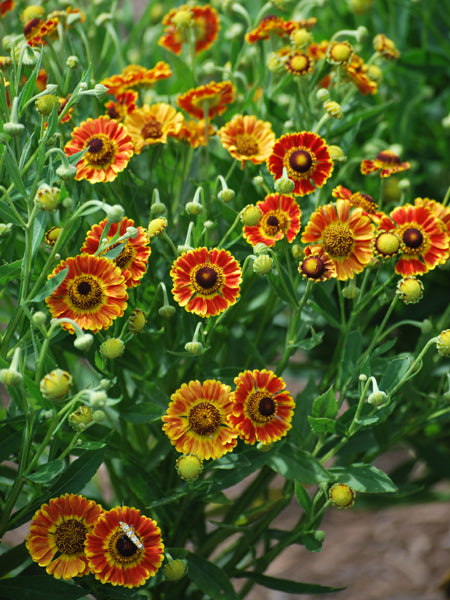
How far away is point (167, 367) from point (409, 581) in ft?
3.86

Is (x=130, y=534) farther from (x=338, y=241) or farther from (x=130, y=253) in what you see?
(x=338, y=241)

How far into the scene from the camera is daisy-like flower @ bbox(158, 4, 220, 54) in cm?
123

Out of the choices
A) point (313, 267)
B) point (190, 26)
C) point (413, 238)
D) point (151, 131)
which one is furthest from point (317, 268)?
point (190, 26)

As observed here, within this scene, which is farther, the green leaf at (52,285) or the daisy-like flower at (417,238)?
the daisy-like flower at (417,238)

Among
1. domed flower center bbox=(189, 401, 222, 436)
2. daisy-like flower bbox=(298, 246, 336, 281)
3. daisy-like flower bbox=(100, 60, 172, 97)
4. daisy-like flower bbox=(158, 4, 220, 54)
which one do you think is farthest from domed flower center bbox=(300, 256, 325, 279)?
daisy-like flower bbox=(158, 4, 220, 54)

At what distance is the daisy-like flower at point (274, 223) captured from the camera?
95cm

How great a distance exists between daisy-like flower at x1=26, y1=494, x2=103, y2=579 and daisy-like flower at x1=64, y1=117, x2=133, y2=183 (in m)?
0.44

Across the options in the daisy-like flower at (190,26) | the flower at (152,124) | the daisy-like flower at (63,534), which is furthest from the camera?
the daisy-like flower at (190,26)

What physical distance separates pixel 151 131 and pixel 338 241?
353 mm

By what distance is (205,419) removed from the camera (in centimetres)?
88

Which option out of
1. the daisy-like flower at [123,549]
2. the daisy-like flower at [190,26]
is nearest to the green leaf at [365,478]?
the daisy-like flower at [123,549]

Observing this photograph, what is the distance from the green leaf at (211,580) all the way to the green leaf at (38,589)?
7.5 inches

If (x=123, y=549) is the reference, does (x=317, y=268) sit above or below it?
above

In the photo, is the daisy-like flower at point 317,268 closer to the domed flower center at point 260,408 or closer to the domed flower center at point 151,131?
the domed flower center at point 260,408
